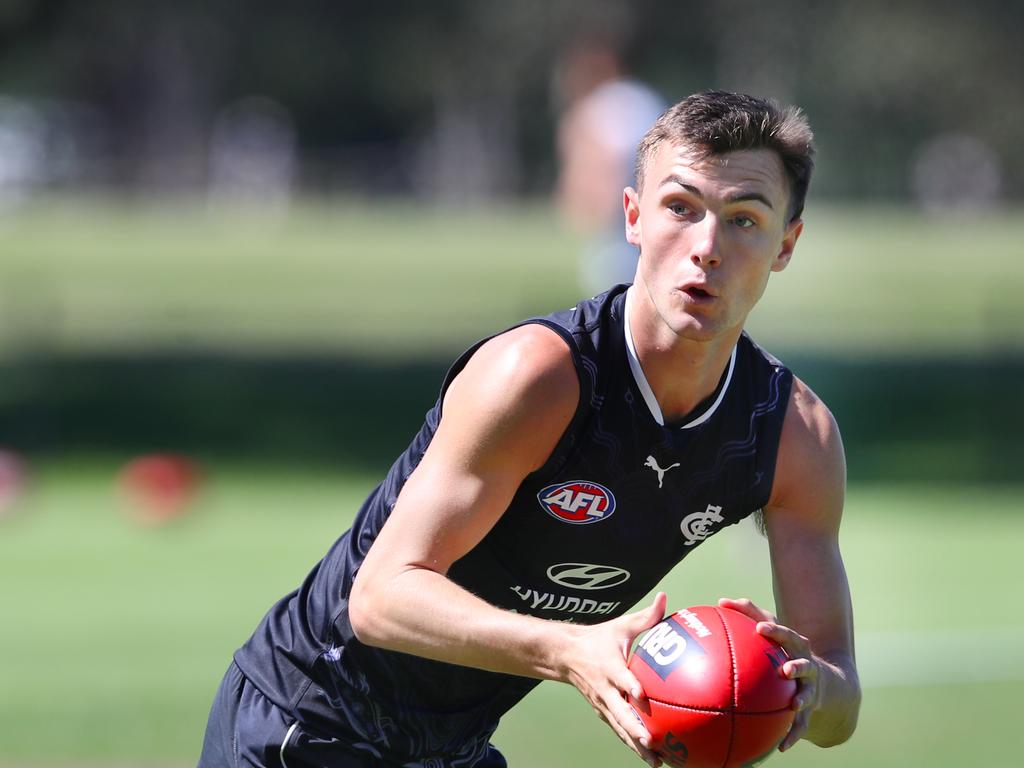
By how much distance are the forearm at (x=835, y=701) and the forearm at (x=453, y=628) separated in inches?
31.2

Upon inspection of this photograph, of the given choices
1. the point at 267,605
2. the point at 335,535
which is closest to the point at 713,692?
the point at 267,605

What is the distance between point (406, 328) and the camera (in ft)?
93.1

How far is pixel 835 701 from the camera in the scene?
4.23 m

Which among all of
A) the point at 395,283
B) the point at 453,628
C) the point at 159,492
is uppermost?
the point at 453,628

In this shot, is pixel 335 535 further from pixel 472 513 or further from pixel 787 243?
pixel 472 513

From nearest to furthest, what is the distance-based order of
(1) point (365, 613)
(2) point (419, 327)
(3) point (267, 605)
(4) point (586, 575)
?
(1) point (365, 613) < (4) point (586, 575) < (3) point (267, 605) < (2) point (419, 327)

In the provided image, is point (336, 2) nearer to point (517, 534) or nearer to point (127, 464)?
point (127, 464)

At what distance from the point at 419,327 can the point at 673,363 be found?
2440 cm

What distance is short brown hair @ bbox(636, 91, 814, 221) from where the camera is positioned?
4199 millimetres

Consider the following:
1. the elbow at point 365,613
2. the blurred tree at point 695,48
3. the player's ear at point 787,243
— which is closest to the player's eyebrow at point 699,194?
the player's ear at point 787,243

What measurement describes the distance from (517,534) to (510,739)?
4611 millimetres

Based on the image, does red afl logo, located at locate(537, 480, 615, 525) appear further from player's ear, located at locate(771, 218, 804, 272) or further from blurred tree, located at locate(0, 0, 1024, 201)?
blurred tree, located at locate(0, 0, 1024, 201)

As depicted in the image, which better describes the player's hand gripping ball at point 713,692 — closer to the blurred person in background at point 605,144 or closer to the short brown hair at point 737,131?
Result: the short brown hair at point 737,131

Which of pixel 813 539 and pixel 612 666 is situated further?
pixel 813 539
